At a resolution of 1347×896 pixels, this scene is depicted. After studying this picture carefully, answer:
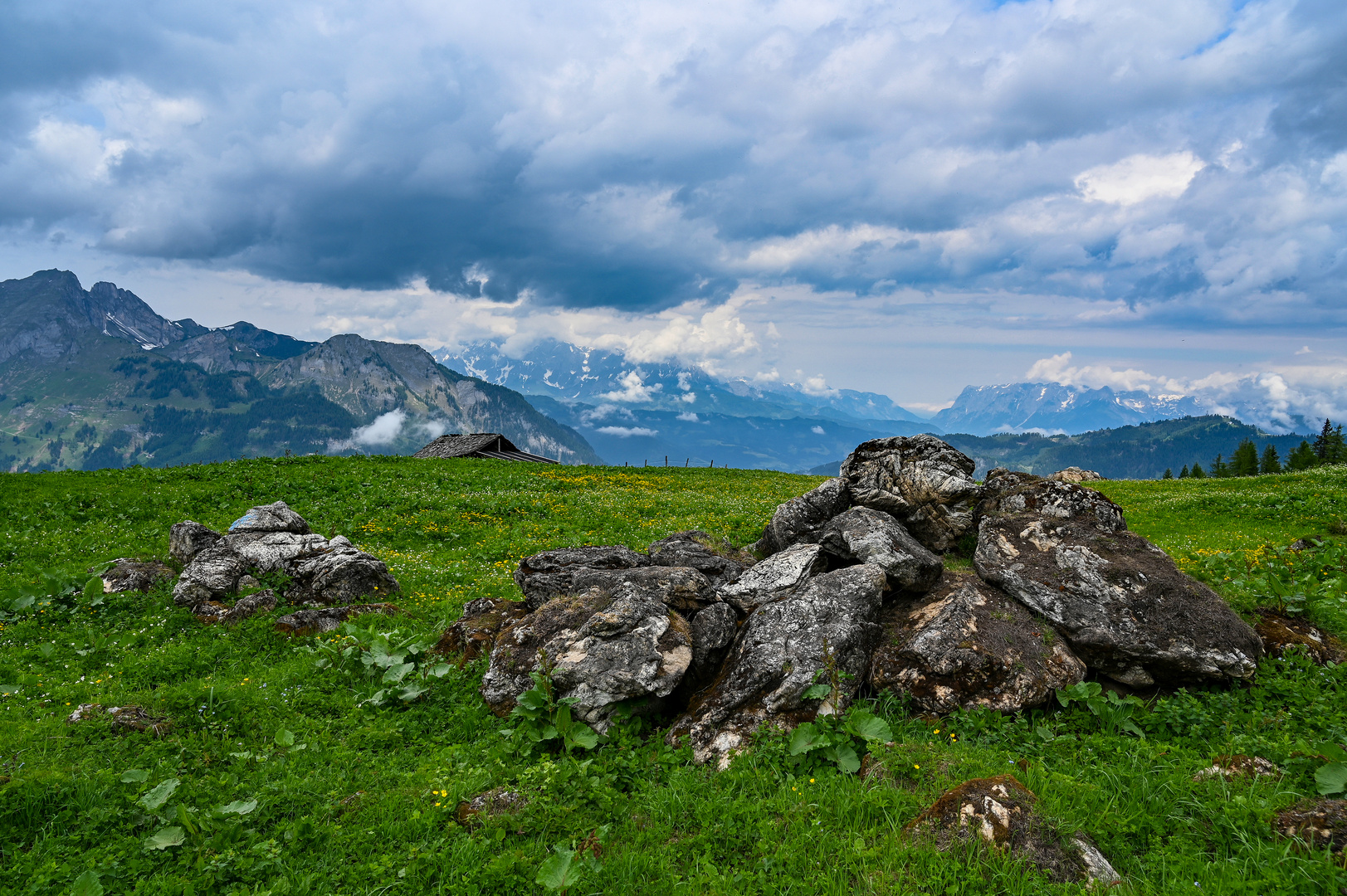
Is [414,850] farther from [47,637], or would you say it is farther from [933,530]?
[933,530]

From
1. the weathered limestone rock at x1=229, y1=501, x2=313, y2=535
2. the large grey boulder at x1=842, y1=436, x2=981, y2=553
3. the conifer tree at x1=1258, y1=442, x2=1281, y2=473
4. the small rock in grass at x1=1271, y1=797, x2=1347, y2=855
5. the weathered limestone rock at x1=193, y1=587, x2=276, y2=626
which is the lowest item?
the conifer tree at x1=1258, y1=442, x2=1281, y2=473

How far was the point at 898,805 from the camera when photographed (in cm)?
743

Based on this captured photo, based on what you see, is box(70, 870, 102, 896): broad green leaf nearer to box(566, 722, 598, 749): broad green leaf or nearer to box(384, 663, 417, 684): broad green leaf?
box(384, 663, 417, 684): broad green leaf

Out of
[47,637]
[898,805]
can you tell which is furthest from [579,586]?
[47,637]

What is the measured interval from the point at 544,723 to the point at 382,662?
412 centimetres

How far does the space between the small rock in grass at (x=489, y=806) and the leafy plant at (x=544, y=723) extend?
3.28 feet

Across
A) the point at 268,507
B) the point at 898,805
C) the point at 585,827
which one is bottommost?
the point at 585,827

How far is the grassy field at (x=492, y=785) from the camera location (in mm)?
6688

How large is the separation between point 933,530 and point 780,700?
8598 millimetres

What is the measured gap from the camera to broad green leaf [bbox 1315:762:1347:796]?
688cm

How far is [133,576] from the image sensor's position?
52.0ft

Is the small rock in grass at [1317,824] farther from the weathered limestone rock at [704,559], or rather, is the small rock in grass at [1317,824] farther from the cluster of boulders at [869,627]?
the weathered limestone rock at [704,559]

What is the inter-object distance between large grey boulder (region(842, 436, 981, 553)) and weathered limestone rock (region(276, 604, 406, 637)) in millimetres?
12661

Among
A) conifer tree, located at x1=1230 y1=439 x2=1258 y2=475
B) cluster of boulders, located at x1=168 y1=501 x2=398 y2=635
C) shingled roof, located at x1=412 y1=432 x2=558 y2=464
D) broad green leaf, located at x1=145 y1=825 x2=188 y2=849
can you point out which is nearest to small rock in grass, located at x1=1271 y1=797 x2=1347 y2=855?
broad green leaf, located at x1=145 y1=825 x2=188 y2=849
